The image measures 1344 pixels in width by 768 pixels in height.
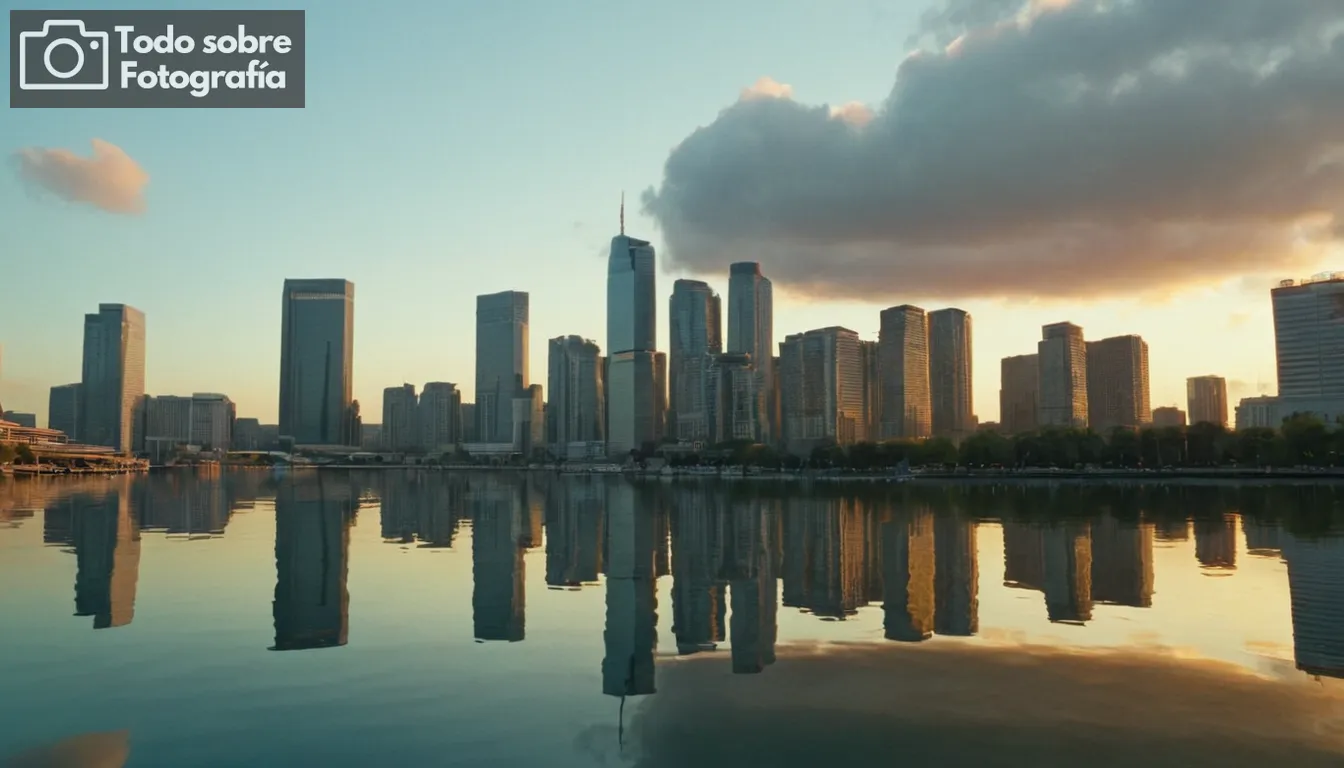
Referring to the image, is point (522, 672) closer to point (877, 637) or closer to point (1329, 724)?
point (877, 637)

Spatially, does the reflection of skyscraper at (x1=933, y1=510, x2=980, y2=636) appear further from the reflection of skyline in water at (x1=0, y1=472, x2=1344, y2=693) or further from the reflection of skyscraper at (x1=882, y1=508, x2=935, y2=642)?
the reflection of skyscraper at (x1=882, y1=508, x2=935, y2=642)

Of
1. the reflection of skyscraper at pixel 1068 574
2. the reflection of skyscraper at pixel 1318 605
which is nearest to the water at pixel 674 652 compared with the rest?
the reflection of skyscraper at pixel 1318 605

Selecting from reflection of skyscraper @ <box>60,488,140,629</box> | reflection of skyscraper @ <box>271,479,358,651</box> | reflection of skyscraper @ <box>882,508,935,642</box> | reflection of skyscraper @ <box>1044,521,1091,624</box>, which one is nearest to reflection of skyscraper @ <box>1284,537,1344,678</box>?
reflection of skyscraper @ <box>1044,521,1091,624</box>

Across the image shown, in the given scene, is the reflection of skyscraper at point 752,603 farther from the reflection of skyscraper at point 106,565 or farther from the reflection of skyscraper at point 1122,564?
the reflection of skyscraper at point 106,565

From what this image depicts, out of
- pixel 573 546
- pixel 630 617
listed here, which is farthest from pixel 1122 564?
pixel 573 546

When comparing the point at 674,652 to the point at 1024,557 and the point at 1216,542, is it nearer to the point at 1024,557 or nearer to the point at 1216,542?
the point at 1024,557
